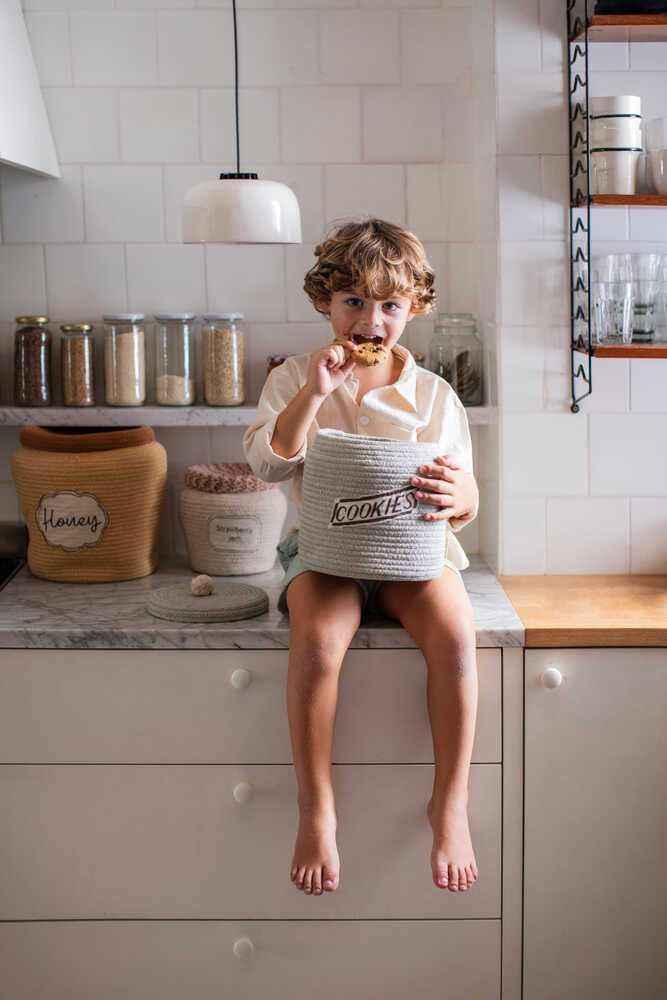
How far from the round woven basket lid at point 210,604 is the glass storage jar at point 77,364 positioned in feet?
1.64

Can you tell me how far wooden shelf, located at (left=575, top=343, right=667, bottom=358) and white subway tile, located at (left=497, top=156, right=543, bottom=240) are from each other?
27 centimetres

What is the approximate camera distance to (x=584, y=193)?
2.21 meters

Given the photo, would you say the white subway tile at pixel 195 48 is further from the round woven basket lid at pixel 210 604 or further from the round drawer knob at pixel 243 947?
the round drawer knob at pixel 243 947

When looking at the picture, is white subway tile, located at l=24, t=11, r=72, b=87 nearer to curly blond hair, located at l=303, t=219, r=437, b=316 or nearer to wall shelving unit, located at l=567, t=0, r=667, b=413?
curly blond hair, located at l=303, t=219, r=437, b=316

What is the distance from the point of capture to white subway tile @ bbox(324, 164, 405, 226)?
2518 millimetres

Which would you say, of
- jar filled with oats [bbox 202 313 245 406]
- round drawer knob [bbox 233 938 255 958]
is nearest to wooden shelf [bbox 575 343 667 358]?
jar filled with oats [bbox 202 313 245 406]

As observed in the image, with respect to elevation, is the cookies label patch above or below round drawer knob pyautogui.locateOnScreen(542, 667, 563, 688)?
above

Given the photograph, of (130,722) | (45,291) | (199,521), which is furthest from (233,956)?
(45,291)

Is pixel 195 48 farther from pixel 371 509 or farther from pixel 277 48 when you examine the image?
pixel 371 509

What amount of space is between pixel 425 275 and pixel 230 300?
2.17 ft

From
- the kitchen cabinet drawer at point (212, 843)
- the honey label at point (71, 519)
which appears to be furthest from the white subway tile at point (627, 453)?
the honey label at point (71, 519)

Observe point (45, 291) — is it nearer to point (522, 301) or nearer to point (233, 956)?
point (522, 301)

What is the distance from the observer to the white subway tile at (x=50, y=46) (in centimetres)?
247

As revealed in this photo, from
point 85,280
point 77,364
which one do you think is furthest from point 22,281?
point 77,364
